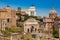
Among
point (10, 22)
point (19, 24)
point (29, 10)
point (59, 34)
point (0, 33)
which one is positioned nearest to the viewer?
point (0, 33)

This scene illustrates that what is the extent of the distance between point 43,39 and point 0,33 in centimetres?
343

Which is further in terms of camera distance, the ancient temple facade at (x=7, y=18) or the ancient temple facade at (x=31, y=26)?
the ancient temple facade at (x=31, y=26)

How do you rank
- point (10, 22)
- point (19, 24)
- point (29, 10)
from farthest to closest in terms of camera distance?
point (29, 10) → point (19, 24) → point (10, 22)

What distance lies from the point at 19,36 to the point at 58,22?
788 cm

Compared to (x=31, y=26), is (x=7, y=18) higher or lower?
higher

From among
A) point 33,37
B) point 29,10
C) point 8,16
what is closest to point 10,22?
point 8,16

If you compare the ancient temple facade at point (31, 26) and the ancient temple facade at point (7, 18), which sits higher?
the ancient temple facade at point (7, 18)

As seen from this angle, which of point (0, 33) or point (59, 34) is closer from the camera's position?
point (0, 33)

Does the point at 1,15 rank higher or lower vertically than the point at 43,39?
higher

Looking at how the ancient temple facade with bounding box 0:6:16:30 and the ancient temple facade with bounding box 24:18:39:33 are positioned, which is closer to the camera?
the ancient temple facade with bounding box 0:6:16:30

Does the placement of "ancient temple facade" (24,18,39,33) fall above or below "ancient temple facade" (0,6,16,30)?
below

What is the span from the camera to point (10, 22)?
28375 mm

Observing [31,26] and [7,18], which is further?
[31,26]

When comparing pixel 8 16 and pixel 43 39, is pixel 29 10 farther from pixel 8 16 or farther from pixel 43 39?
pixel 43 39
